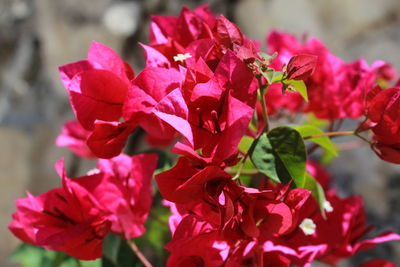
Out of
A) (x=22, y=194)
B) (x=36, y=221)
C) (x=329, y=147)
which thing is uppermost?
(x=329, y=147)

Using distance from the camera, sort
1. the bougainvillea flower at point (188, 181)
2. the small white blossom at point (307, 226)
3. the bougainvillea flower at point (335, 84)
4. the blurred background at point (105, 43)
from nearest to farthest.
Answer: the bougainvillea flower at point (188, 181) < the small white blossom at point (307, 226) < the bougainvillea flower at point (335, 84) < the blurred background at point (105, 43)

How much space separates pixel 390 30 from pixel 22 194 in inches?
69.7

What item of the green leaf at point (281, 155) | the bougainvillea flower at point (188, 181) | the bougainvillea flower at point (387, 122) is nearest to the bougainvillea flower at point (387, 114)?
the bougainvillea flower at point (387, 122)

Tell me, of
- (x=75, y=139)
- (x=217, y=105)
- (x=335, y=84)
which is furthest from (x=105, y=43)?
(x=217, y=105)

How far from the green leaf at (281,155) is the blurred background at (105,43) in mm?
763

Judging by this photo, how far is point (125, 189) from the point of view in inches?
25.7

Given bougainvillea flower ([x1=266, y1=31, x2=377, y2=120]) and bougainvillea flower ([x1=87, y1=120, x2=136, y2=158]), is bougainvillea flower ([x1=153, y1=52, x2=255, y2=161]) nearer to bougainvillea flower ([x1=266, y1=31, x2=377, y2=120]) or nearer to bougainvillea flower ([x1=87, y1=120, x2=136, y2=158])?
bougainvillea flower ([x1=87, y1=120, x2=136, y2=158])

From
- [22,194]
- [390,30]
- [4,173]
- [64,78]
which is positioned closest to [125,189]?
[64,78]

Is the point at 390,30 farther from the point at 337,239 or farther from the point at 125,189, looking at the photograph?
the point at 125,189

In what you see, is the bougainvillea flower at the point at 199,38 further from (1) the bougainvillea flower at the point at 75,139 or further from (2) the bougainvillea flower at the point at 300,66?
(1) the bougainvillea flower at the point at 75,139

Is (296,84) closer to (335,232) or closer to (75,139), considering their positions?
(335,232)

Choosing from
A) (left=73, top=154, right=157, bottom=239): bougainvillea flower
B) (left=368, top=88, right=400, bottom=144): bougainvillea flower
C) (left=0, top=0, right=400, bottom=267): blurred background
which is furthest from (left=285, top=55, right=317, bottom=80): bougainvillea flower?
(left=0, top=0, right=400, bottom=267): blurred background

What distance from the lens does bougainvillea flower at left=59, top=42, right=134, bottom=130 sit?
1.82 ft

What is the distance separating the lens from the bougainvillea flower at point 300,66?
1.64 ft
